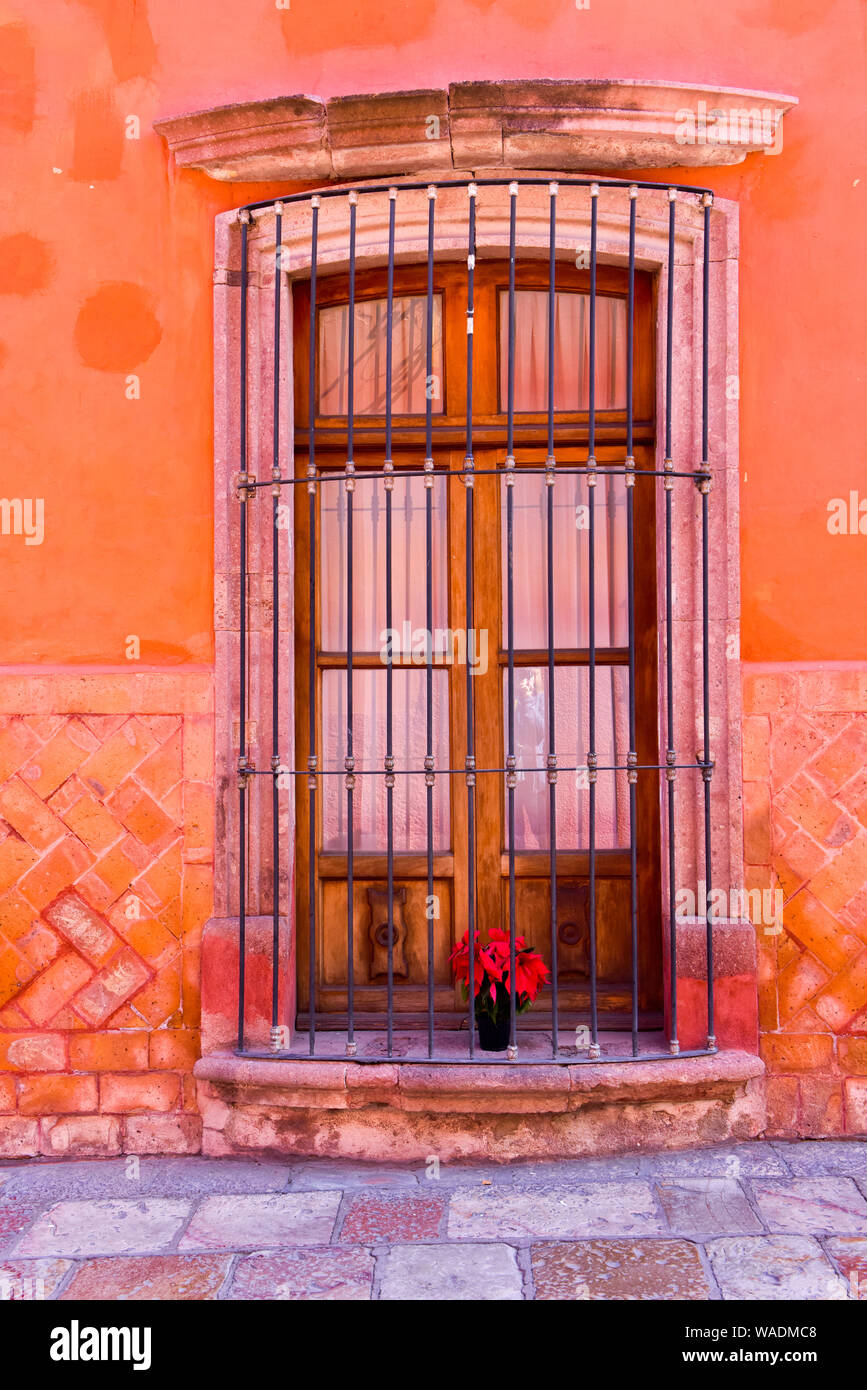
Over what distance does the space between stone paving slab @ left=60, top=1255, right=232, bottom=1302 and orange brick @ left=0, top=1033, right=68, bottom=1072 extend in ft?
3.02

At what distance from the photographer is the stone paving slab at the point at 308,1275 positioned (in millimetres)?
2643

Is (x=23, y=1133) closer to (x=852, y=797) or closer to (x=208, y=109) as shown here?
(x=852, y=797)

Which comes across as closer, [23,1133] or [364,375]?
[23,1133]

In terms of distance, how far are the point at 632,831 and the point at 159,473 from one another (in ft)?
6.67

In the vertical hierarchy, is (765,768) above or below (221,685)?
below

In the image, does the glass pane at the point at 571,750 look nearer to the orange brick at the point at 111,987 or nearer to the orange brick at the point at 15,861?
the orange brick at the point at 111,987

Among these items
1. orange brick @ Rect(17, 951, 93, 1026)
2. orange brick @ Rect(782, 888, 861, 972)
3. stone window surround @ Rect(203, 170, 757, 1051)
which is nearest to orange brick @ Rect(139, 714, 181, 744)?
stone window surround @ Rect(203, 170, 757, 1051)

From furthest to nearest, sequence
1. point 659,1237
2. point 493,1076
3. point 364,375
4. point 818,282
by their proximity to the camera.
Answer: point 364,375 → point 818,282 → point 493,1076 → point 659,1237

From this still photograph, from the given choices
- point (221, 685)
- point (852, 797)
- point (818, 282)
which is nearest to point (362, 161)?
point (818, 282)

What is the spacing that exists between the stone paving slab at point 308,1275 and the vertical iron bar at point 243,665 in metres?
0.82

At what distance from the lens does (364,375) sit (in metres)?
3.95

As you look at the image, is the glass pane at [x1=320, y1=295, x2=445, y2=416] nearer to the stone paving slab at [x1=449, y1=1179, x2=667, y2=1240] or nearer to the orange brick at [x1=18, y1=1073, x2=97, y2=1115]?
the orange brick at [x1=18, y1=1073, x2=97, y2=1115]

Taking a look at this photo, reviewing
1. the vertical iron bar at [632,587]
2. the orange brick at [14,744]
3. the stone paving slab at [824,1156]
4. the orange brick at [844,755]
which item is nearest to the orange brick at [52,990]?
the orange brick at [14,744]

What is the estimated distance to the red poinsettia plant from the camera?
3.51 m
